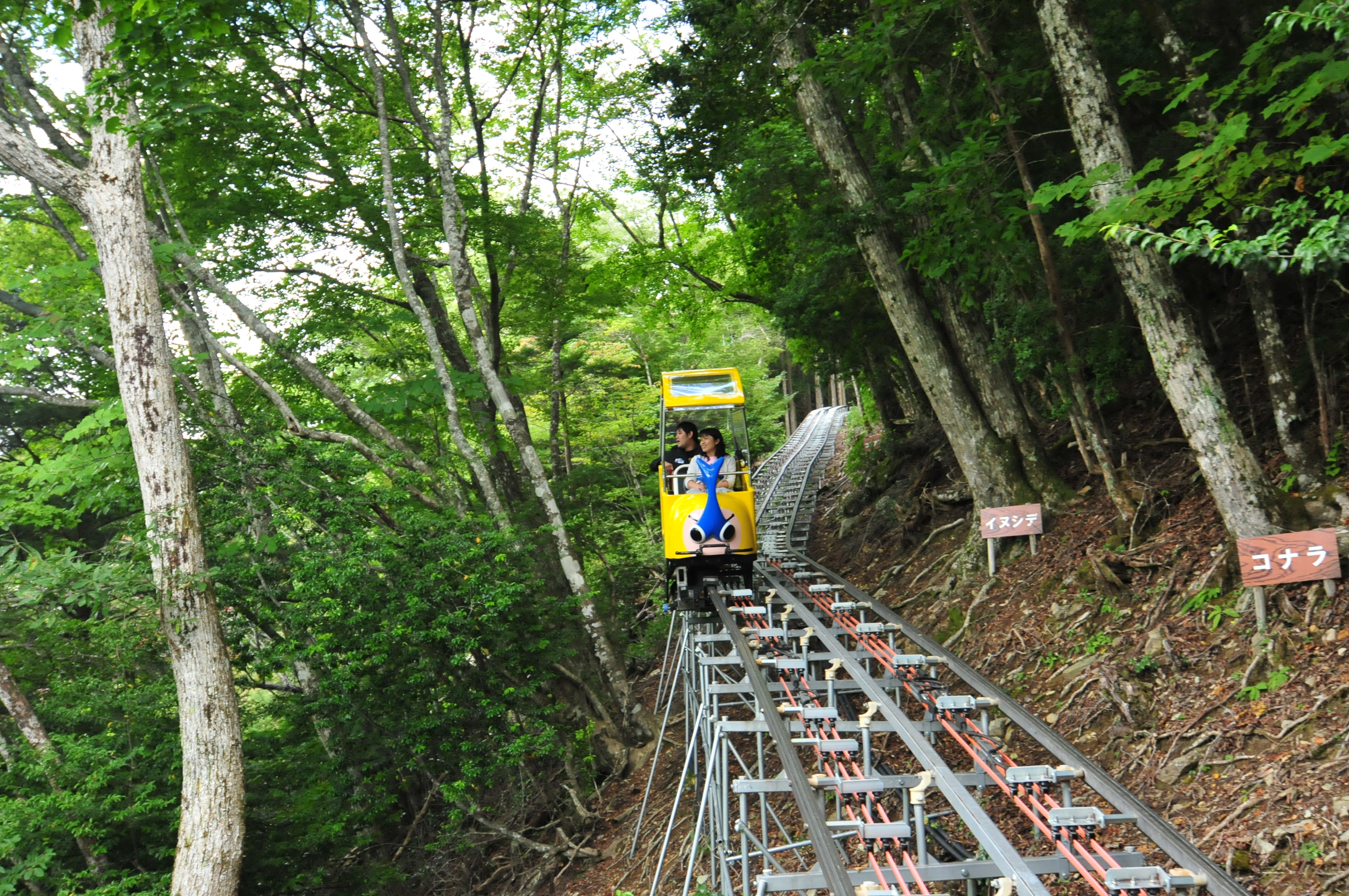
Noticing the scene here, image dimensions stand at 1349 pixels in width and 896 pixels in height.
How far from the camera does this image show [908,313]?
10586 mm

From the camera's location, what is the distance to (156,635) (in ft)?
34.0

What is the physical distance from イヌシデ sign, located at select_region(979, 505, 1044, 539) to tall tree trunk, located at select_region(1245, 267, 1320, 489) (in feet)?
8.94

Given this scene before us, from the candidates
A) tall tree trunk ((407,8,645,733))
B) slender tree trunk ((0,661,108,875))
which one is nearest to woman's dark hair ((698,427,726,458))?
tall tree trunk ((407,8,645,733))

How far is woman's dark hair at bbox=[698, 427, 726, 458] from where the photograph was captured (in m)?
10.2

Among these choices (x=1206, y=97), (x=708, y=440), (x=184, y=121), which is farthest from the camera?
(x=708, y=440)

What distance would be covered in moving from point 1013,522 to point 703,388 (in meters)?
4.05

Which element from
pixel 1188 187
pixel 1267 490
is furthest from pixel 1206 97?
pixel 1267 490

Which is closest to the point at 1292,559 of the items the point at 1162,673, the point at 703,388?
the point at 1162,673

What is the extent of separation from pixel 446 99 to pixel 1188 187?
32.3 feet

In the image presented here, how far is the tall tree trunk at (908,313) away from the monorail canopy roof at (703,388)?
2200 mm

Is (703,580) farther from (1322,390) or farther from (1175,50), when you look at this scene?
(1175,50)

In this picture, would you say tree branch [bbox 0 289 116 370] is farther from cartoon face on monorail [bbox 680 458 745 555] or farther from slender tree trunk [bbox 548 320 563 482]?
cartoon face on monorail [bbox 680 458 745 555]

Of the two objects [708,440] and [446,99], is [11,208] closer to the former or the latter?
[446,99]

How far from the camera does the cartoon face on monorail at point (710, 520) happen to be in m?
9.74
